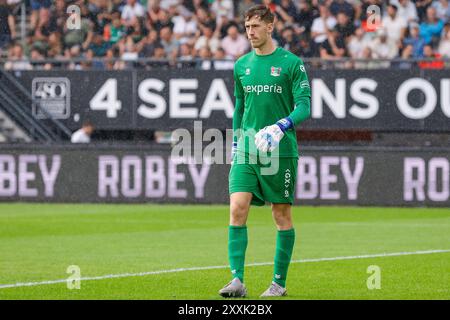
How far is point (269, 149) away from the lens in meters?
9.31

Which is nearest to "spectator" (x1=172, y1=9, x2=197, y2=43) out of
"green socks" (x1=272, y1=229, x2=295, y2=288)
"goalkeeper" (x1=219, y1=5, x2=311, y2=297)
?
"goalkeeper" (x1=219, y1=5, x2=311, y2=297)

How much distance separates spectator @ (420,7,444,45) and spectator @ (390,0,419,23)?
0.84ft

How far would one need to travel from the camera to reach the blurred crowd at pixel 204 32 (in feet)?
73.5

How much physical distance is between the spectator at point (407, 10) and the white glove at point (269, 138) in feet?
44.9

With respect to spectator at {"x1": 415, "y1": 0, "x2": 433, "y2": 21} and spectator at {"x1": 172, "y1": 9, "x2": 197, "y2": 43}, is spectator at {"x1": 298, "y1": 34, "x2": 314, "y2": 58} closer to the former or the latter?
spectator at {"x1": 415, "y1": 0, "x2": 433, "y2": 21}

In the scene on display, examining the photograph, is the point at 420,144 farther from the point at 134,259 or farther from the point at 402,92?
the point at 134,259

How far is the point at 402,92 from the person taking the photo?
22.2 m

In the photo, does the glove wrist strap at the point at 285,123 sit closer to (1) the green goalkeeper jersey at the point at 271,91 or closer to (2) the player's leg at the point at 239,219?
(1) the green goalkeeper jersey at the point at 271,91

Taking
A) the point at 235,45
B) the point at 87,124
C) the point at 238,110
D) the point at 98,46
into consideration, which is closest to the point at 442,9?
the point at 235,45

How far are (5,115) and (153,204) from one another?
3.68 m

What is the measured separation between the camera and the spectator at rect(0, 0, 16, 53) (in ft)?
81.2

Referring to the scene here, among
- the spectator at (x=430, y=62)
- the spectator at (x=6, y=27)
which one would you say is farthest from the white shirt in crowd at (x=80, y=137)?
the spectator at (x=430, y=62)

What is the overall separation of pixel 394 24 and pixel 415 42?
60cm

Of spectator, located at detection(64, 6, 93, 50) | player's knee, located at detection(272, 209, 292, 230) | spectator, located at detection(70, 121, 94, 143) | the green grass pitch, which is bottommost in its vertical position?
the green grass pitch
